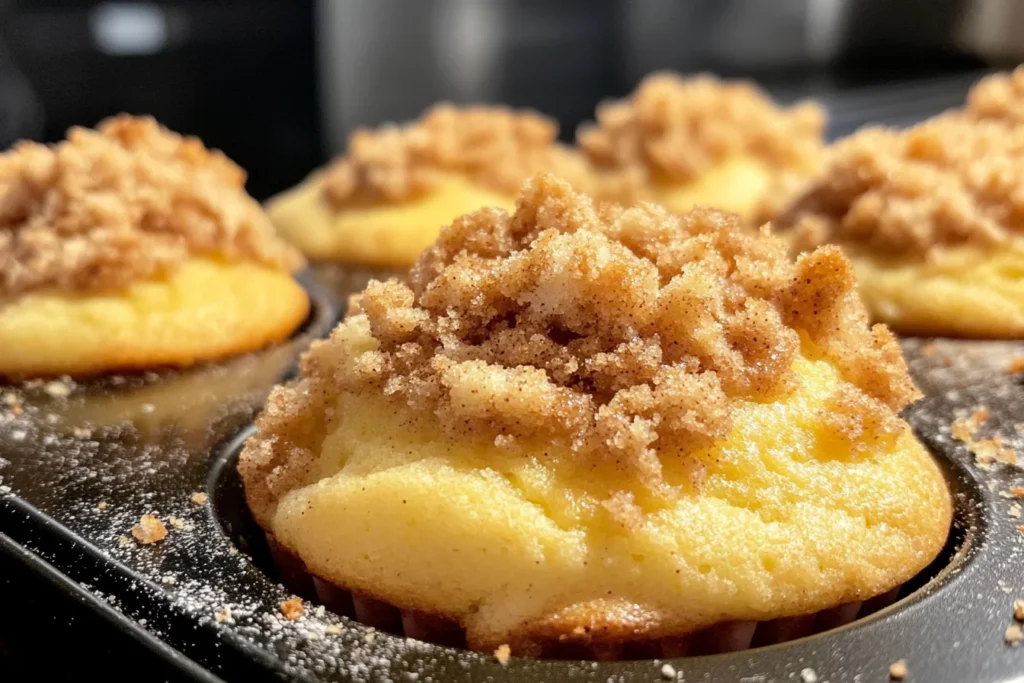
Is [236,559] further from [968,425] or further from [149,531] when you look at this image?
[968,425]

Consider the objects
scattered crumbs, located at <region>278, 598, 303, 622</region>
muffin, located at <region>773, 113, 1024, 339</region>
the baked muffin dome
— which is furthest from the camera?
the baked muffin dome

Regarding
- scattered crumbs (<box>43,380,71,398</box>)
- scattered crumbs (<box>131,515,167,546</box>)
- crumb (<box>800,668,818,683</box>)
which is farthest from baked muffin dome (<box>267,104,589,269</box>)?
crumb (<box>800,668,818,683</box>)

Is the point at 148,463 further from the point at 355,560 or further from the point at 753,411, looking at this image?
the point at 753,411

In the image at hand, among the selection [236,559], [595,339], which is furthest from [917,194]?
[236,559]

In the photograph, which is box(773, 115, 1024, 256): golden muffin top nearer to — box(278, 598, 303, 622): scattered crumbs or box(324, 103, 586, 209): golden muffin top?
box(324, 103, 586, 209): golden muffin top

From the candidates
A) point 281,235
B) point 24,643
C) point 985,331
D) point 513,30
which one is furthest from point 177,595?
point 513,30

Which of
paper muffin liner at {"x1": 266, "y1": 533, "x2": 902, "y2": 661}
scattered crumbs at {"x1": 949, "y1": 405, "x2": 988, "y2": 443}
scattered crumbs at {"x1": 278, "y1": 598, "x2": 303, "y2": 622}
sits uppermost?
scattered crumbs at {"x1": 278, "y1": 598, "x2": 303, "y2": 622}

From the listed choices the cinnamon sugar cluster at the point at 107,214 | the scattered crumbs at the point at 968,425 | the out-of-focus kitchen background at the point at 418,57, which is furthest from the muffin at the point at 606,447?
the out-of-focus kitchen background at the point at 418,57
